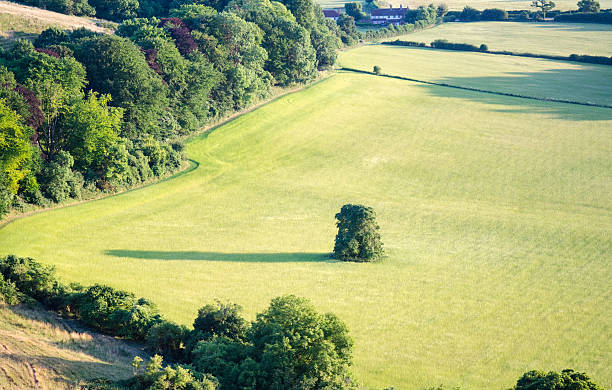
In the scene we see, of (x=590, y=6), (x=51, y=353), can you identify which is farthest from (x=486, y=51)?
(x=51, y=353)

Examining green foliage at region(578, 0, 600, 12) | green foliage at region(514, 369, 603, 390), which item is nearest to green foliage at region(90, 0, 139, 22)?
green foliage at region(578, 0, 600, 12)

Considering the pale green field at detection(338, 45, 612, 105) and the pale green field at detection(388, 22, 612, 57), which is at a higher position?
the pale green field at detection(388, 22, 612, 57)

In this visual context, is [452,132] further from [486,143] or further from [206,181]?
[206,181]

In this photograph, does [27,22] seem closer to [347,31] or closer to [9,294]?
[347,31]

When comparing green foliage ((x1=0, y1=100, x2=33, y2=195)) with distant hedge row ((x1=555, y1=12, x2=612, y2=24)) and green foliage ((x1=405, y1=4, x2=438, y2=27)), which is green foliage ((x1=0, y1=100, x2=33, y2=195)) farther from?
distant hedge row ((x1=555, y1=12, x2=612, y2=24))

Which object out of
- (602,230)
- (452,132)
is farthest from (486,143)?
(602,230)
